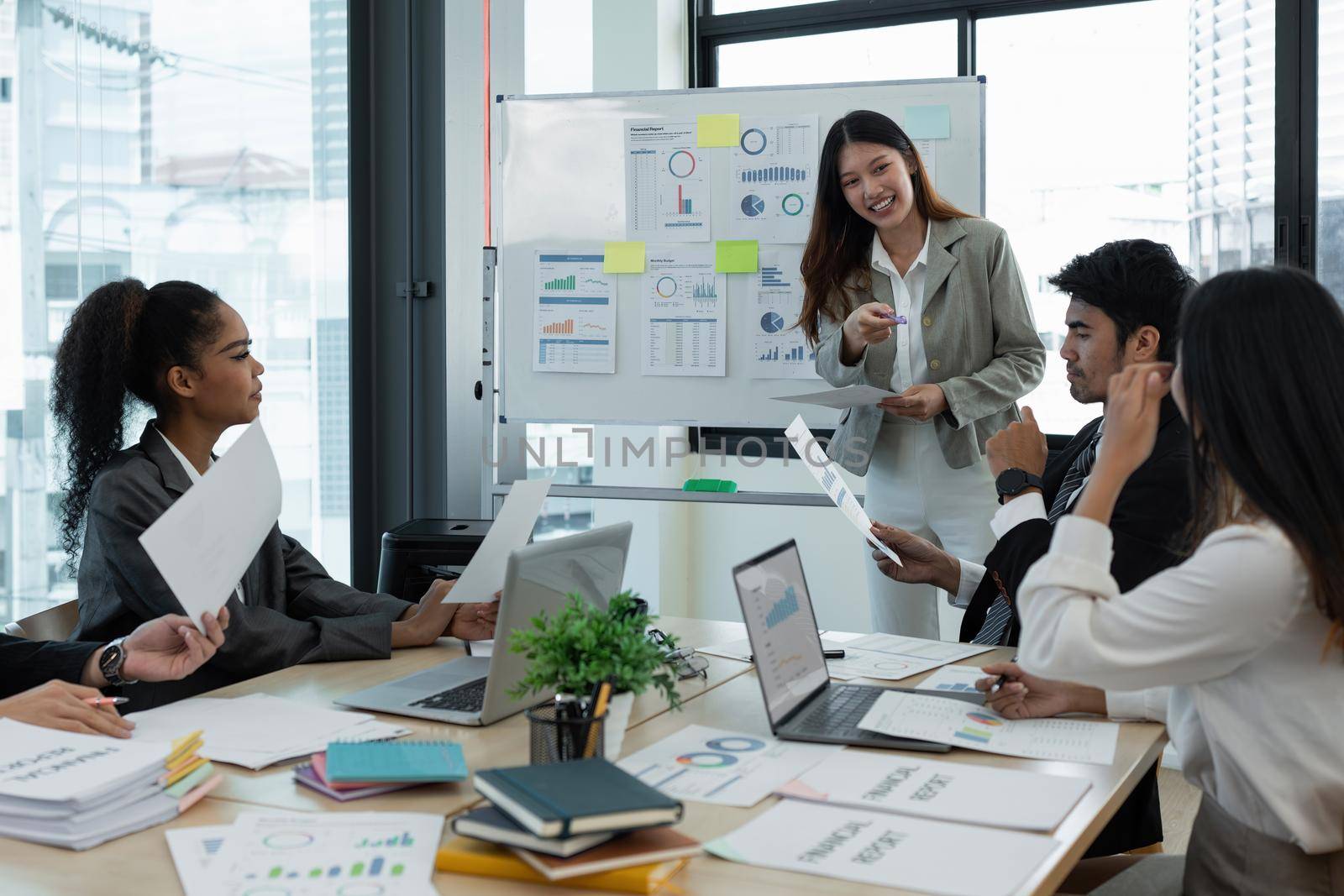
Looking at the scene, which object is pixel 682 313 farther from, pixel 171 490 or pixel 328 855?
pixel 328 855

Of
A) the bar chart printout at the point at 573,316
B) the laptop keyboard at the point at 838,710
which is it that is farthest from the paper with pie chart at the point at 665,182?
the laptop keyboard at the point at 838,710

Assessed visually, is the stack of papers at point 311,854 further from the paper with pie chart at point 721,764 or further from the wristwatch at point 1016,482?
the wristwatch at point 1016,482

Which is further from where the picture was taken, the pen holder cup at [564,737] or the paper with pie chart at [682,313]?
the paper with pie chart at [682,313]

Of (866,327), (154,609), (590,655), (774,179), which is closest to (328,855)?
(590,655)

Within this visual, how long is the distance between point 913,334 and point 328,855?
2.16 metres

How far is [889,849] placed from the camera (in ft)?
3.81

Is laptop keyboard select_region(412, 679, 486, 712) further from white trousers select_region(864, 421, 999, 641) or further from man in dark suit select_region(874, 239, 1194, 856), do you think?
white trousers select_region(864, 421, 999, 641)

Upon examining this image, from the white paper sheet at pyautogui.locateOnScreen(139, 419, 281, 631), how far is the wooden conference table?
0.75 feet

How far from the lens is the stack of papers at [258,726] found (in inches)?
56.9

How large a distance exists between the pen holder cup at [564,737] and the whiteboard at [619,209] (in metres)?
2.20

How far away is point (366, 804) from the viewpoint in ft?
4.21

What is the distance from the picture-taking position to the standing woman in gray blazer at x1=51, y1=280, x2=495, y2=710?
1939mm

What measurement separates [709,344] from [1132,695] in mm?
2008

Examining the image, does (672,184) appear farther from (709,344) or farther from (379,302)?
(379,302)
